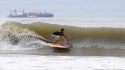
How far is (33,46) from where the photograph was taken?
93.4ft

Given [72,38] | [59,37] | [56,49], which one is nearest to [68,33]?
[72,38]

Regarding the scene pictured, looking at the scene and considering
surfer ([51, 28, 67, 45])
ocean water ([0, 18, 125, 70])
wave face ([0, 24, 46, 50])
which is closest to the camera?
ocean water ([0, 18, 125, 70])

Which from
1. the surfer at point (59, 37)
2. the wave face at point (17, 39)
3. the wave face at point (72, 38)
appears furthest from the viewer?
the wave face at point (17, 39)

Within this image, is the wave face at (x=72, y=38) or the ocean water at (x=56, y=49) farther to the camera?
the wave face at (x=72, y=38)

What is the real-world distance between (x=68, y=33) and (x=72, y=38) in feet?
4.10

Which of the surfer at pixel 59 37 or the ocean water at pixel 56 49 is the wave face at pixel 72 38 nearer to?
the ocean water at pixel 56 49

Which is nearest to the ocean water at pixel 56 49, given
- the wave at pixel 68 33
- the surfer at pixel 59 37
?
the wave at pixel 68 33

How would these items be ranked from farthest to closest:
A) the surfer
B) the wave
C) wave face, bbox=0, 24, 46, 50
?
the wave < wave face, bbox=0, 24, 46, 50 < the surfer

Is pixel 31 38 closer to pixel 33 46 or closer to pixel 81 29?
pixel 33 46

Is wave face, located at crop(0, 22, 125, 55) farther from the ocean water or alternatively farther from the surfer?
the surfer

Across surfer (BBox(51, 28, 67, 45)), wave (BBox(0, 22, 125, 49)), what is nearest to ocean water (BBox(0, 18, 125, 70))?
wave (BBox(0, 22, 125, 49))

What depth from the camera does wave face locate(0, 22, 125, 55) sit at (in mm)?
27984

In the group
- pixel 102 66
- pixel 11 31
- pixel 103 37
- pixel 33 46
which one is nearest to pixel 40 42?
pixel 33 46

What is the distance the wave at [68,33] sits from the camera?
29.1m
